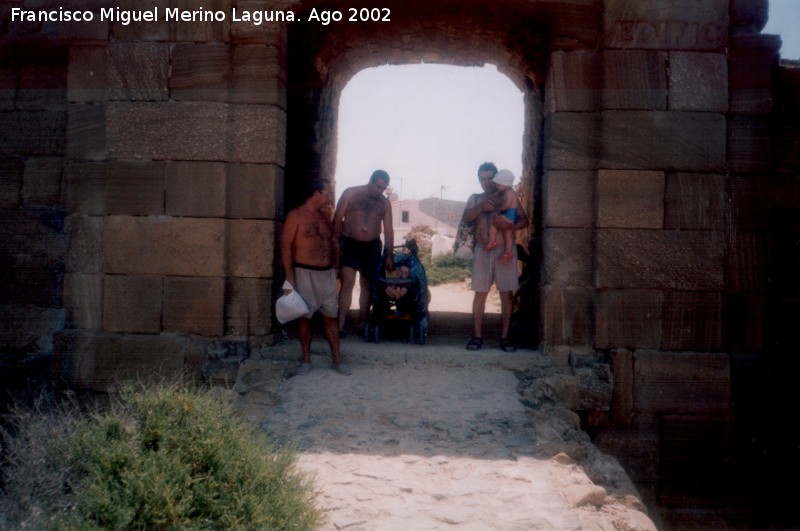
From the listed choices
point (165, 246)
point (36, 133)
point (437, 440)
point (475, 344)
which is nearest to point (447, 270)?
point (475, 344)

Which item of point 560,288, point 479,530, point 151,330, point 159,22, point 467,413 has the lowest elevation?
point 479,530

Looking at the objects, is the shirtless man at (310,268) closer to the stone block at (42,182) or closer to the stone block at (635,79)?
the stone block at (42,182)

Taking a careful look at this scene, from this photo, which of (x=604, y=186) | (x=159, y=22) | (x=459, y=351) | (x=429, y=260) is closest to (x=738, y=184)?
(x=604, y=186)

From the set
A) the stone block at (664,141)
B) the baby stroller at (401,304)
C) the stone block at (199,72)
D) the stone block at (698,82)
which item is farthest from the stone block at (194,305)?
the stone block at (698,82)

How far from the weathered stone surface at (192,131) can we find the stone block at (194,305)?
115 cm

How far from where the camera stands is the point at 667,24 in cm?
605

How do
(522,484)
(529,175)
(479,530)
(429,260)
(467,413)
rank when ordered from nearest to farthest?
(479,530) < (522,484) < (467,413) < (529,175) < (429,260)

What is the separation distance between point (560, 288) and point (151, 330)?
379 cm

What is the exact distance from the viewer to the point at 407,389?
5676 millimetres

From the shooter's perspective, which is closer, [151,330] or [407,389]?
[407,389]

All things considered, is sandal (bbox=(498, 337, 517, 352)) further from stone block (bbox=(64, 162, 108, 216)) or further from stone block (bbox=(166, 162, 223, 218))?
stone block (bbox=(64, 162, 108, 216))

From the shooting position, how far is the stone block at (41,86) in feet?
22.5

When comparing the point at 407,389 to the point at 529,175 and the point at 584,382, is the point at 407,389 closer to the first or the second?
the point at 584,382

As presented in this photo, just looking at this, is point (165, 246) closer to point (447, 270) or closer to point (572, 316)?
point (572, 316)
